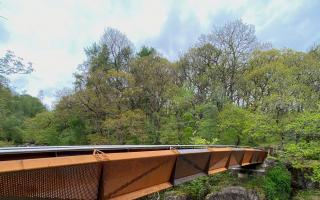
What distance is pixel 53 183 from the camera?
3.45m

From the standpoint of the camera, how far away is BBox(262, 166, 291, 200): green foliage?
13.5 m

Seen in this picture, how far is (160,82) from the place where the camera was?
28.2 m

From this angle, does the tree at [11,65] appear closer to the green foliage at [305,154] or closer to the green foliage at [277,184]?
the green foliage at [277,184]

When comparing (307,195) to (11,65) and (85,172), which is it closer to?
(85,172)

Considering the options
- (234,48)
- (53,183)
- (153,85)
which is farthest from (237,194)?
(234,48)

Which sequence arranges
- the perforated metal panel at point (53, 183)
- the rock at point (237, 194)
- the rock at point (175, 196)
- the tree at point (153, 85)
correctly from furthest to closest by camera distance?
the tree at point (153, 85) → the rock at point (175, 196) → the rock at point (237, 194) → the perforated metal panel at point (53, 183)

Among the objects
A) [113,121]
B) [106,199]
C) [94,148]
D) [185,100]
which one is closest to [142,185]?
[106,199]

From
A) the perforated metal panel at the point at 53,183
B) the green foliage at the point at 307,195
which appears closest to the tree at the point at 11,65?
the perforated metal panel at the point at 53,183

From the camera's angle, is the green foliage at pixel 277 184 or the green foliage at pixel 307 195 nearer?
the green foliage at pixel 277 184

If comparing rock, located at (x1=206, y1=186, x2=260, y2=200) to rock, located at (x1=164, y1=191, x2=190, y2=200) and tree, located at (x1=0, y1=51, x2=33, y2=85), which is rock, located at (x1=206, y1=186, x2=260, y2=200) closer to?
rock, located at (x1=164, y1=191, x2=190, y2=200)

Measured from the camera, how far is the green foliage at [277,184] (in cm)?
1352

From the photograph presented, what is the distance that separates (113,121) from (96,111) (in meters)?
4.47

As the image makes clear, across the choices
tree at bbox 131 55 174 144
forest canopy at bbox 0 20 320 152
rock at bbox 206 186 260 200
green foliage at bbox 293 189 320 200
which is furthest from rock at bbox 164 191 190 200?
tree at bbox 131 55 174 144

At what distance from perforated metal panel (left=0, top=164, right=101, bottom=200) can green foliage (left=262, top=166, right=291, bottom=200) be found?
463 inches
